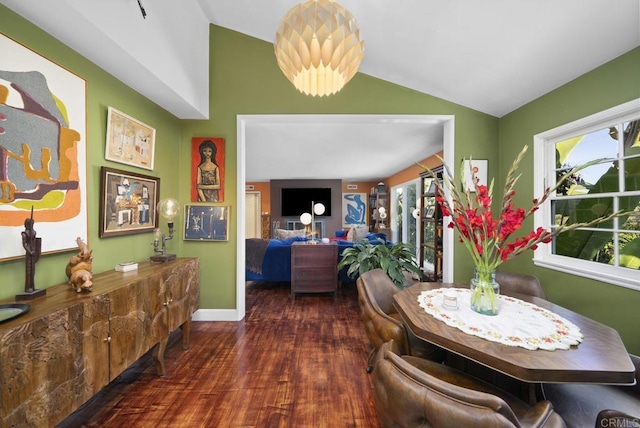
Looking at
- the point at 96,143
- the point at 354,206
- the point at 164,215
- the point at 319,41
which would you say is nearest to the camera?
the point at 319,41

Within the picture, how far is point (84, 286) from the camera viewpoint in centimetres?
139

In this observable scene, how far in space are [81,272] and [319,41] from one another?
1.85 meters

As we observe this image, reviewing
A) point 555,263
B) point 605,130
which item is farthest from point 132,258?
point 605,130

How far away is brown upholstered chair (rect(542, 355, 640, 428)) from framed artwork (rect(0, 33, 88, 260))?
2.83 meters

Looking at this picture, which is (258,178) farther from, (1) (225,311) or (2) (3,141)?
(2) (3,141)

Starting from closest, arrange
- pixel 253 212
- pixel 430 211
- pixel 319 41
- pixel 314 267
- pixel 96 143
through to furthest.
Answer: pixel 319 41 < pixel 96 143 < pixel 314 267 < pixel 430 211 < pixel 253 212

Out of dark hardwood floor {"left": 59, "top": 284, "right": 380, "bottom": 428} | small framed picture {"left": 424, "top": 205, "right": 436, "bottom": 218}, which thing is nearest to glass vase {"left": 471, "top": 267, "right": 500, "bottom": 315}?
dark hardwood floor {"left": 59, "top": 284, "right": 380, "bottom": 428}

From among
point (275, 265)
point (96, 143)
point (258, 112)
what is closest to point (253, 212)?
point (275, 265)

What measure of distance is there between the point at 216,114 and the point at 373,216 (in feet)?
19.6

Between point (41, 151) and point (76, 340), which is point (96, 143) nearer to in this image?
point (41, 151)

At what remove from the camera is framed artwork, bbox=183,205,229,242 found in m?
2.85

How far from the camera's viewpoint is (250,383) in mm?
1832

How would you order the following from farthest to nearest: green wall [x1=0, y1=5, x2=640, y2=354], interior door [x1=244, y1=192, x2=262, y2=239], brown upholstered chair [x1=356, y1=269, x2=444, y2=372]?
interior door [x1=244, y1=192, x2=262, y2=239] → green wall [x1=0, y1=5, x2=640, y2=354] → brown upholstered chair [x1=356, y1=269, x2=444, y2=372]

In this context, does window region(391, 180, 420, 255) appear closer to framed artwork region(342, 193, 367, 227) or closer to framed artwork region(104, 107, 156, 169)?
framed artwork region(342, 193, 367, 227)
